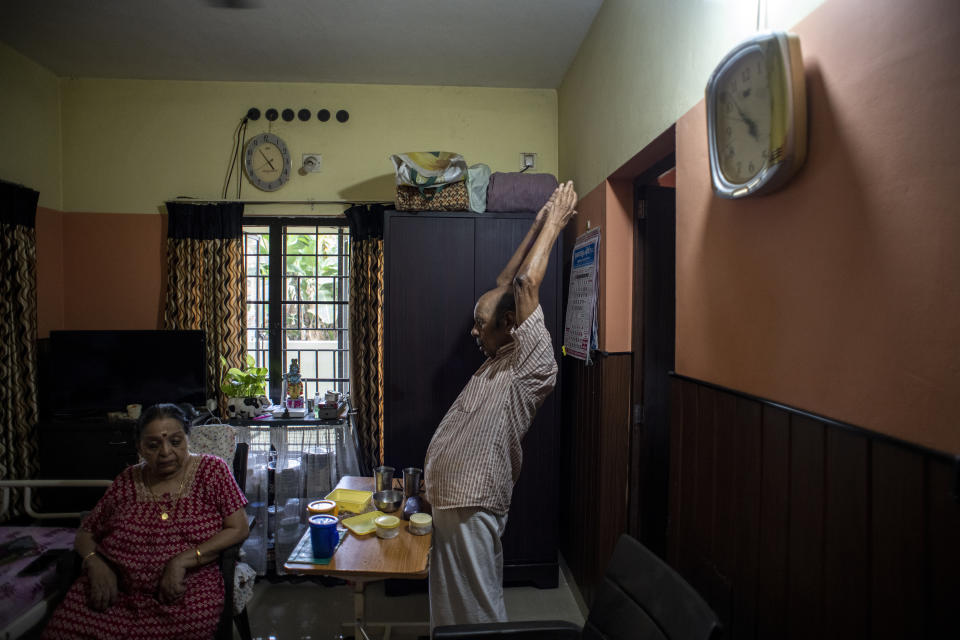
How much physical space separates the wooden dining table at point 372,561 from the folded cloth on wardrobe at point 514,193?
1.80 m

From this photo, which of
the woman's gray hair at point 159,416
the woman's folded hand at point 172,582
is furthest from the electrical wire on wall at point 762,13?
the woman's folded hand at point 172,582

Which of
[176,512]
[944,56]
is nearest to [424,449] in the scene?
[176,512]

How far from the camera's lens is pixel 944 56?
81 centimetres

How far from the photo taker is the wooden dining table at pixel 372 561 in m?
1.56

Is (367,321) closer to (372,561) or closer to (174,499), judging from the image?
(174,499)

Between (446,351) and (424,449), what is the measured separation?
56 cm

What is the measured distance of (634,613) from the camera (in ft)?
3.99

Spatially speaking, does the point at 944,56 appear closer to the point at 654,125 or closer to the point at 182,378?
the point at 654,125

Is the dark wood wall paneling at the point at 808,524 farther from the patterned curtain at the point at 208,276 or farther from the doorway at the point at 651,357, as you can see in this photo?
the patterned curtain at the point at 208,276

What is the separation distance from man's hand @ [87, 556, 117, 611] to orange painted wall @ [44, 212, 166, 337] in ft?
6.97

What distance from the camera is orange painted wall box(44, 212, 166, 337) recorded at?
141 inches

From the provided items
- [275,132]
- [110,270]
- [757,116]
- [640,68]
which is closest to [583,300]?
[640,68]

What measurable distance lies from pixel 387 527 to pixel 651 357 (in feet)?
4.62

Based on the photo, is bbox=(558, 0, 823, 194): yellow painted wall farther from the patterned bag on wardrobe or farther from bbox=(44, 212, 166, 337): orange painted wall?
bbox=(44, 212, 166, 337): orange painted wall
